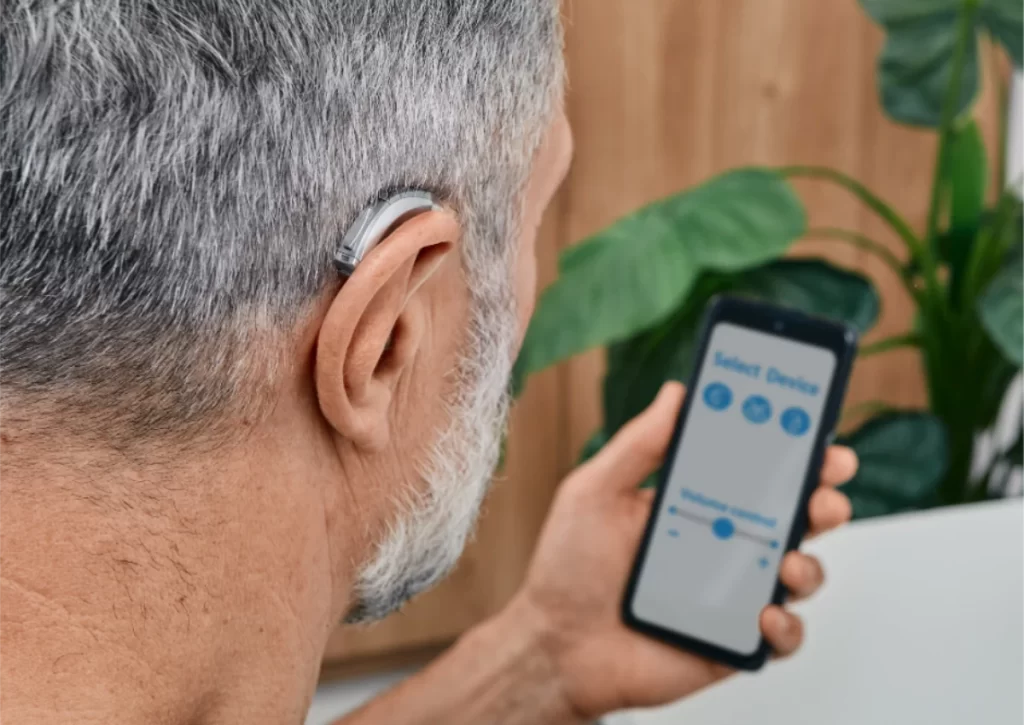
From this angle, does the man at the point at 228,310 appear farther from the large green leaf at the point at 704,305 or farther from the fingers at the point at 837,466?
the large green leaf at the point at 704,305

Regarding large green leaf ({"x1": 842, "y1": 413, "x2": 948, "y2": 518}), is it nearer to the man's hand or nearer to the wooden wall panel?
the man's hand

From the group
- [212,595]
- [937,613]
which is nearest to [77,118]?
[212,595]

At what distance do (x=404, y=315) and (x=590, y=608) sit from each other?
0.34 metres

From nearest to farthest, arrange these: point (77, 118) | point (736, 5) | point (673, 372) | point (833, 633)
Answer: point (77, 118) → point (833, 633) → point (673, 372) → point (736, 5)

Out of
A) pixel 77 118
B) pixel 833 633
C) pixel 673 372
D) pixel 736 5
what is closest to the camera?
pixel 77 118

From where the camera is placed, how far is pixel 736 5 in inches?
45.8

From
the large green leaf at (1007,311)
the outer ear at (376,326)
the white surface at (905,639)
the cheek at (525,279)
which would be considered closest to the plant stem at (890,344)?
the large green leaf at (1007,311)

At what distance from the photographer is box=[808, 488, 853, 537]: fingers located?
62 centimetres

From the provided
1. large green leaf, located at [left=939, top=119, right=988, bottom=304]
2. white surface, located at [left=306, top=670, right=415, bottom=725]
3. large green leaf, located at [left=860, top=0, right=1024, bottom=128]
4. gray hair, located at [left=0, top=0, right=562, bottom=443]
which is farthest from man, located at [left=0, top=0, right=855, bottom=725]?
white surface, located at [left=306, top=670, right=415, bottom=725]

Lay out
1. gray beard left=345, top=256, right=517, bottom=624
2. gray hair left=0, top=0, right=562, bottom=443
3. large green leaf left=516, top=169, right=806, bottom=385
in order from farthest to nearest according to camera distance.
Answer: large green leaf left=516, top=169, right=806, bottom=385
gray beard left=345, top=256, right=517, bottom=624
gray hair left=0, top=0, right=562, bottom=443

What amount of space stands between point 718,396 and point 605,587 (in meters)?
0.16

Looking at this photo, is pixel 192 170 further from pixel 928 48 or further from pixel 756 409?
pixel 928 48

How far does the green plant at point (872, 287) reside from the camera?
32.6 inches

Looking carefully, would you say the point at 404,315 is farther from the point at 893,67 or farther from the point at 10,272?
the point at 893,67
